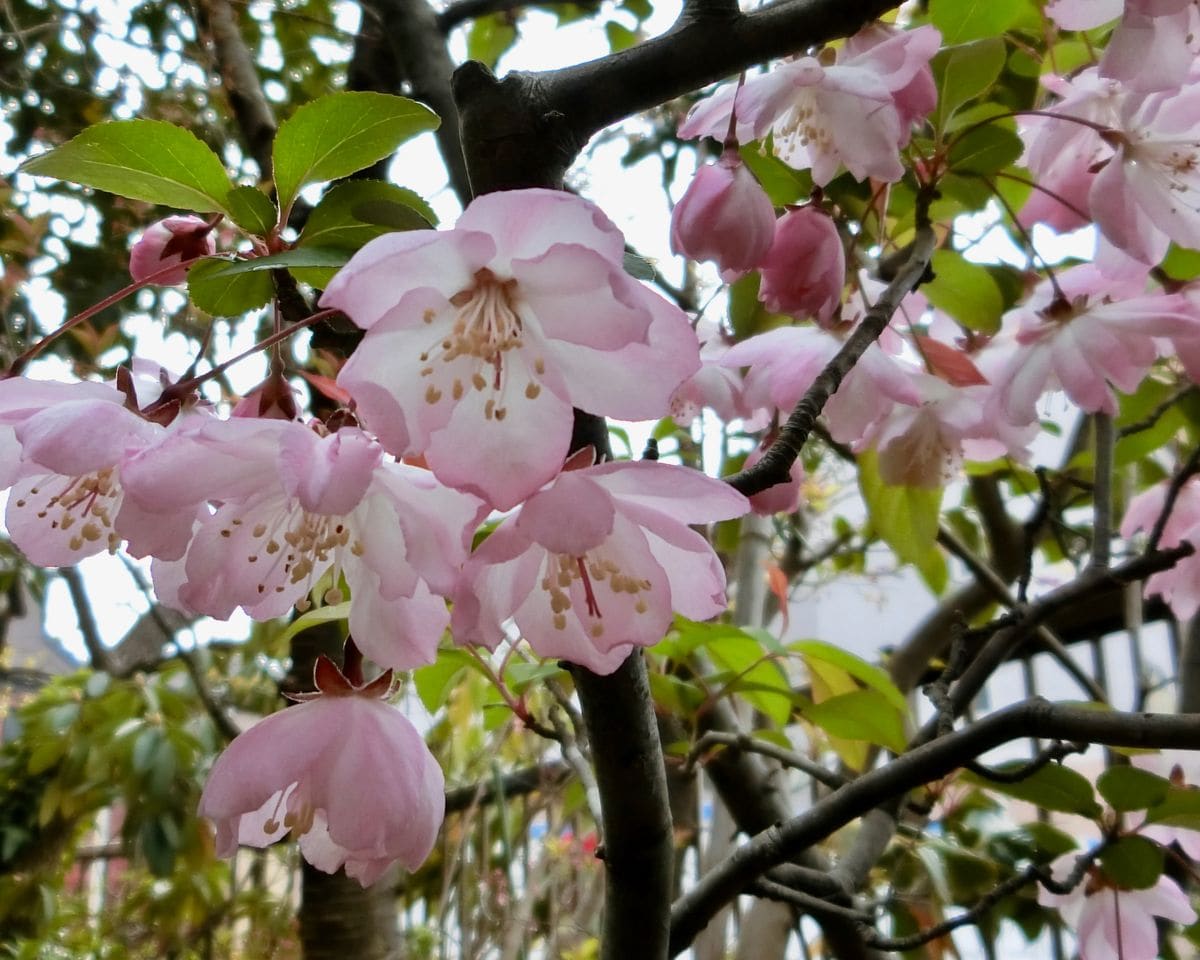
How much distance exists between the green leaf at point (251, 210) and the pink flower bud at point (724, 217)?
0.20 meters

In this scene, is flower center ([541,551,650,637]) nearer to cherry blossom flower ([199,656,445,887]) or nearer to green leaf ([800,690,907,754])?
cherry blossom flower ([199,656,445,887])

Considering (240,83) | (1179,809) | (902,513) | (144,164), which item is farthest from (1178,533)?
(240,83)

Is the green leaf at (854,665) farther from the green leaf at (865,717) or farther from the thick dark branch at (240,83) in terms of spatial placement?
the thick dark branch at (240,83)

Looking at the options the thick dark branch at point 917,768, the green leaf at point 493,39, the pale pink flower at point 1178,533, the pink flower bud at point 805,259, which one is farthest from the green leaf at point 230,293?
the green leaf at point 493,39

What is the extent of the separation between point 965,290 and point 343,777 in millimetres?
603

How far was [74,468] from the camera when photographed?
346 millimetres

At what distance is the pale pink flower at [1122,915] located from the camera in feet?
2.38

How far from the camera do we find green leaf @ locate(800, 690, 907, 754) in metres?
0.74

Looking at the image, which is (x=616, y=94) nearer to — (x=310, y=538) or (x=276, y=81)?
(x=310, y=538)

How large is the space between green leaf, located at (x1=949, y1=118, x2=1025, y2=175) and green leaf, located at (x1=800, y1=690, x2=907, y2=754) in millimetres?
398

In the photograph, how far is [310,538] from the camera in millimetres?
422

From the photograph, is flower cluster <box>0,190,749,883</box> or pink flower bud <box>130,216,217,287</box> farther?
pink flower bud <box>130,216,217,287</box>

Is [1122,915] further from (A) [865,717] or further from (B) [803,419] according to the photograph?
(B) [803,419]

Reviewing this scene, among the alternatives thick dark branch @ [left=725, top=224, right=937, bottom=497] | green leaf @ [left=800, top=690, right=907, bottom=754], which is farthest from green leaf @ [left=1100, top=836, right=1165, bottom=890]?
thick dark branch @ [left=725, top=224, right=937, bottom=497]
